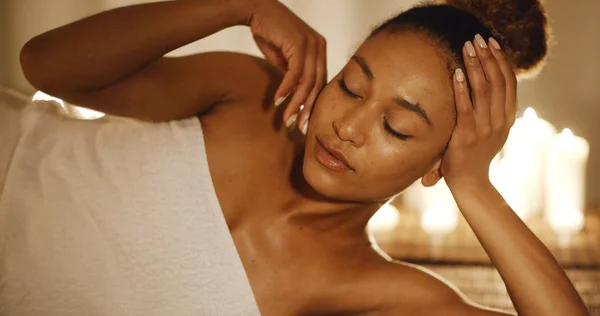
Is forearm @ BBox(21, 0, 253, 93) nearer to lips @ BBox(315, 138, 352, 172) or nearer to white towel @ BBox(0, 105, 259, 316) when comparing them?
white towel @ BBox(0, 105, 259, 316)

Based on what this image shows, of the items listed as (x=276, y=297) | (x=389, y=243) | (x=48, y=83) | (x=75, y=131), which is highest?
(x=48, y=83)

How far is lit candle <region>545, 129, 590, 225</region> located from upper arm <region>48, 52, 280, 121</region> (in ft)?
3.23

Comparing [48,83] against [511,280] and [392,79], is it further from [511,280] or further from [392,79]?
[511,280]

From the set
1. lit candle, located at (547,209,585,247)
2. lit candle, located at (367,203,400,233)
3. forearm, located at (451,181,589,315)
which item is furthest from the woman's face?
lit candle, located at (547,209,585,247)

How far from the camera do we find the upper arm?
1.05 meters

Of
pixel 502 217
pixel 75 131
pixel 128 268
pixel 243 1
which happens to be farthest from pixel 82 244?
pixel 502 217

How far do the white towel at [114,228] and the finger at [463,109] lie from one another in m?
0.41

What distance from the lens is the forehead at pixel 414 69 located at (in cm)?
92

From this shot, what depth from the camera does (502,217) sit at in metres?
1.04

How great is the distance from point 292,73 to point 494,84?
0.96 feet

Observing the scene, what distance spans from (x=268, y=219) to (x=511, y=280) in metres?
0.40

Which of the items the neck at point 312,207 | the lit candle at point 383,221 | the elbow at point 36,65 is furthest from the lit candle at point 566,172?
the elbow at point 36,65

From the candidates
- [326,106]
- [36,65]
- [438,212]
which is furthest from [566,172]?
[36,65]

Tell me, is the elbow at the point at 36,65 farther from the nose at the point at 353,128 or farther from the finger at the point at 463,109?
the finger at the point at 463,109
